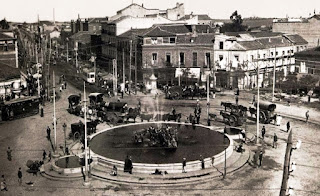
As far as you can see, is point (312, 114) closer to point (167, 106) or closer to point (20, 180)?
point (167, 106)

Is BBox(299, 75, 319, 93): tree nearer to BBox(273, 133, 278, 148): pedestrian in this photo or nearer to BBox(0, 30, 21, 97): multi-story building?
BBox(273, 133, 278, 148): pedestrian

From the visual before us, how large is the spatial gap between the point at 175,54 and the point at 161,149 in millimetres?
34278

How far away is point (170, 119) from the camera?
142 feet

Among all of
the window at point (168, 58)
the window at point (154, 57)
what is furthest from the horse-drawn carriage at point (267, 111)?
the window at point (154, 57)

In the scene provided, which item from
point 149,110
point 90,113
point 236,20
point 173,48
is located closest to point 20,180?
point 90,113

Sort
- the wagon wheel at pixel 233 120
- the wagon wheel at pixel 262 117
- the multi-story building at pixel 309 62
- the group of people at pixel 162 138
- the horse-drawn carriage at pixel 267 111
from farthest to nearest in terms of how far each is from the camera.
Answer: the multi-story building at pixel 309 62
the wagon wheel at pixel 262 117
the horse-drawn carriage at pixel 267 111
the wagon wheel at pixel 233 120
the group of people at pixel 162 138

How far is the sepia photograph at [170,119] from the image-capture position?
1083 inches

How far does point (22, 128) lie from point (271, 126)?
25401mm

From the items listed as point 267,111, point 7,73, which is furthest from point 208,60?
point 7,73

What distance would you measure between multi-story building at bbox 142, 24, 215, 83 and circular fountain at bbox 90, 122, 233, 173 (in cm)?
2547

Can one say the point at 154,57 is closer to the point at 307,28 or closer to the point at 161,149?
the point at 161,149

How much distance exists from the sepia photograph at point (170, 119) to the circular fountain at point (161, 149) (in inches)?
3.5

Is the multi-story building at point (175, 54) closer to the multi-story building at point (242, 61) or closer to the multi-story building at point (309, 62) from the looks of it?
the multi-story building at point (242, 61)

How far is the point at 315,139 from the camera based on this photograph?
3706 cm
